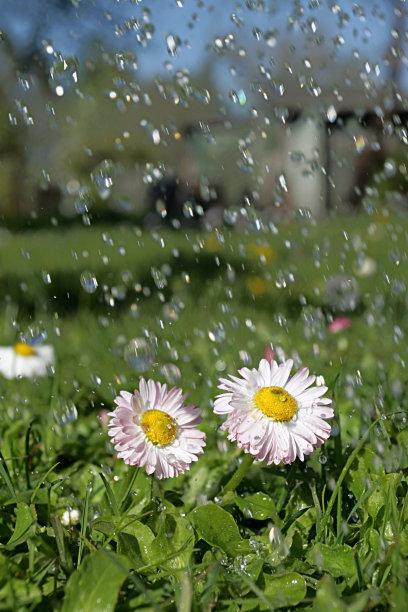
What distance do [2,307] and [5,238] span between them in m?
3.16

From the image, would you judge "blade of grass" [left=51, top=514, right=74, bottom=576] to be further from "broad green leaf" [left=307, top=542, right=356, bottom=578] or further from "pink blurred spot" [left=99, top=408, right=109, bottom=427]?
"pink blurred spot" [left=99, top=408, right=109, bottom=427]

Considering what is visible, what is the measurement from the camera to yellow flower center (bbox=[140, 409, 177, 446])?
0.77 m

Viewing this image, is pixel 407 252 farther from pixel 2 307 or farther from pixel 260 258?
pixel 2 307

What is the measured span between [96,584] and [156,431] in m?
0.19

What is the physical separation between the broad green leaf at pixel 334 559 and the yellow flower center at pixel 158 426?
0.62ft

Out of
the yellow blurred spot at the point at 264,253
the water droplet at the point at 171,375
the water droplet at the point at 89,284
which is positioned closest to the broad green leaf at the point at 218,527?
the water droplet at the point at 171,375

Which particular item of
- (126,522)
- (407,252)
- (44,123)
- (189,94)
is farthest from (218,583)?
(44,123)

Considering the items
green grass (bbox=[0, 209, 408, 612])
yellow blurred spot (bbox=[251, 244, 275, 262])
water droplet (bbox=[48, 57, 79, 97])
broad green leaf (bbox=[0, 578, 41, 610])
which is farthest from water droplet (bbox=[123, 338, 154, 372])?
yellow blurred spot (bbox=[251, 244, 275, 262])

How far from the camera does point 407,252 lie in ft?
13.1

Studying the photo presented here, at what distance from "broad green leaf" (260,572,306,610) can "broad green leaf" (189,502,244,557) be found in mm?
66

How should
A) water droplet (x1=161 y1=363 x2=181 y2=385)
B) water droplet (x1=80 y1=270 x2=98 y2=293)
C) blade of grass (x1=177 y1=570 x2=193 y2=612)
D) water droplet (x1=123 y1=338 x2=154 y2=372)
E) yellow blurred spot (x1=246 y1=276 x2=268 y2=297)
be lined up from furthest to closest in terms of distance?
yellow blurred spot (x1=246 y1=276 x2=268 y2=297) < water droplet (x1=80 y1=270 x2=98 y2=293) < water droplet (x1=123 y1=338 x2=154 y2=372) < water droplet (x1=161 y1=363 x2=181 y2=385) < blade of grass (x1=177 y1=570 x2=193 y2=612)

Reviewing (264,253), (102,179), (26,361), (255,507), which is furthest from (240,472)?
(264,253)

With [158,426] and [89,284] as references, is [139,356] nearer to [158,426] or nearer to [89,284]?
[89,284]

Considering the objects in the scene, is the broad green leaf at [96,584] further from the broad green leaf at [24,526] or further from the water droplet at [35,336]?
the water droplet at [35,336]
